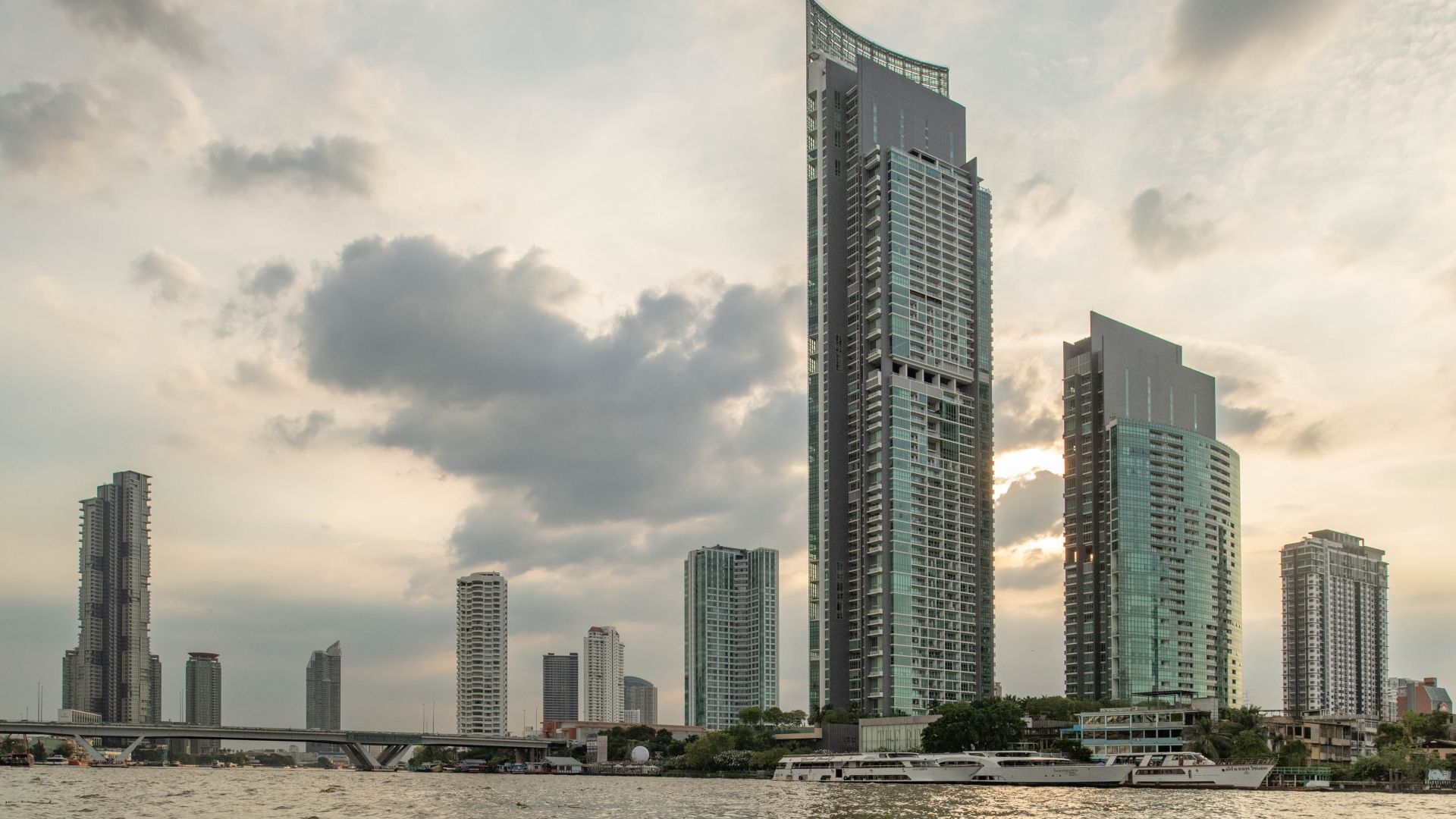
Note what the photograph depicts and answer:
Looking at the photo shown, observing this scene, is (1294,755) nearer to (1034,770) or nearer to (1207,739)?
(1207,739)

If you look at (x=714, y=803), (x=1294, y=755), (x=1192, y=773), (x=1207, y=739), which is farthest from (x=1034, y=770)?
(x=714, y=803)

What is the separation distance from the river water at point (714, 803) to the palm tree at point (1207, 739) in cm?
3055

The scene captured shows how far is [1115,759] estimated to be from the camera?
578 feet

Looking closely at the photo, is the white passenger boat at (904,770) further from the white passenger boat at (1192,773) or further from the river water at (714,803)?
the white passenger boat at (1192,773)

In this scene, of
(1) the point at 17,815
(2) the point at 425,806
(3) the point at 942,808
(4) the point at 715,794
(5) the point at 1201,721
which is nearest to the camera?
(1) the point at 17,815

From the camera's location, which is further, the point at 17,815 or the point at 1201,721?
the point at 1201,721

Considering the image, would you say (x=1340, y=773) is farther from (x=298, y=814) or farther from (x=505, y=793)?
(x=298, y=814)

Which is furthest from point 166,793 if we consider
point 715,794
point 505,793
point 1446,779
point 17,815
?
point 1446,779

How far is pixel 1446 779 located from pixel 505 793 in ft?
402

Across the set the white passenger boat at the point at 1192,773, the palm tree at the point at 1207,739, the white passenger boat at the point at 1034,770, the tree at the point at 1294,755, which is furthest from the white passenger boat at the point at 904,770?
the tree at the point at 1294,755

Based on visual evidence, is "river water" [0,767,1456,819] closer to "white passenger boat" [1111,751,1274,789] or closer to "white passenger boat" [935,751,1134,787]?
"white passenger boat" [935,751,1134,787]

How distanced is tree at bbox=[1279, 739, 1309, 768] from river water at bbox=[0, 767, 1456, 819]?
33105 mm

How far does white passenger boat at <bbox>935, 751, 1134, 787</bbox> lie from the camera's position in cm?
17438

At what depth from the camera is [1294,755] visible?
630ft
